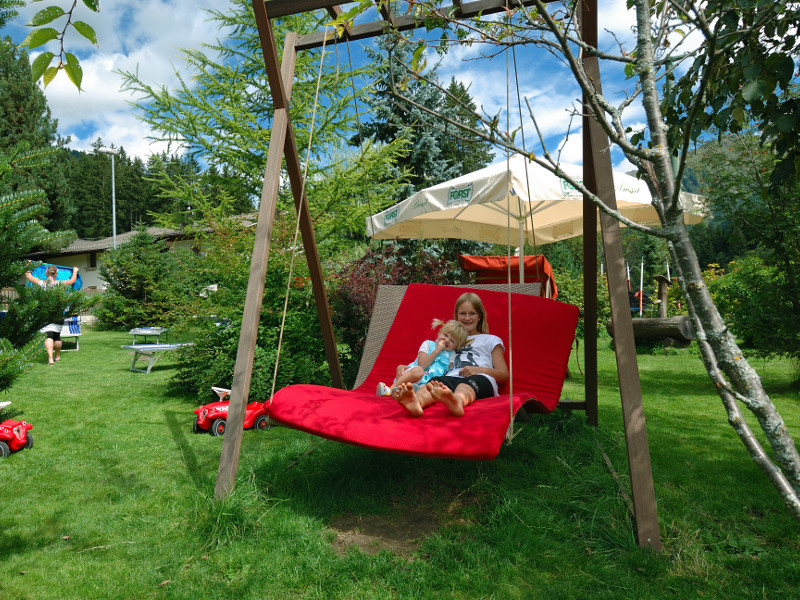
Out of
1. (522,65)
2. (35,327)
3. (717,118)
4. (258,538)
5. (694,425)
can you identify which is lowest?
(258,538)

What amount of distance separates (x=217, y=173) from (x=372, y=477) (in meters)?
7.45

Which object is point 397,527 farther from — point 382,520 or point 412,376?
point 412,376

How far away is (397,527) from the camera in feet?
9.16

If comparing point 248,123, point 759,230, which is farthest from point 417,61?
point 248,123

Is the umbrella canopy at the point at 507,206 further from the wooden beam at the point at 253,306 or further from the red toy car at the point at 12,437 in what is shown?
the red toy car at the point at 12,437

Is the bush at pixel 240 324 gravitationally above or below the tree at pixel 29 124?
below

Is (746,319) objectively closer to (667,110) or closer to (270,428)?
(667,110)

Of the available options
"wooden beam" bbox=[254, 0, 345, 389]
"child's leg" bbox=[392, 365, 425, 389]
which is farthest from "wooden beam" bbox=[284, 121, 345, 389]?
"child's leg" bbox=[392, 365, 425, 389]

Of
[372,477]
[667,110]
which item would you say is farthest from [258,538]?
[667,110]

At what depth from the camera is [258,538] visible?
261cm

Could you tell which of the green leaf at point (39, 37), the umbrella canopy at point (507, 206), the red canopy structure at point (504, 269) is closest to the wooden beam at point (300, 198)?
the umbrella canopy at point (507, 206)

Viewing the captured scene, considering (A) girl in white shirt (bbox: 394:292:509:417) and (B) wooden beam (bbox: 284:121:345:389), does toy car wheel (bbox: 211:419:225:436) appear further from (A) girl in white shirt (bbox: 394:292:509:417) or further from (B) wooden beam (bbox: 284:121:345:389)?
(A) girl in white shirt (bbox: 394:292:509:417)

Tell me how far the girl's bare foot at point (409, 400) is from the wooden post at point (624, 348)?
988 mm

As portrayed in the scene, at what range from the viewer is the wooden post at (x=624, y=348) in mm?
2498
